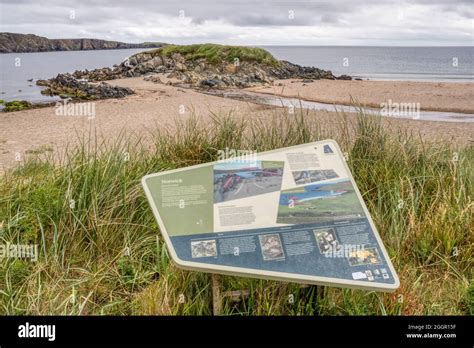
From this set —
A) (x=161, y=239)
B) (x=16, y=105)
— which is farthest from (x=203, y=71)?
(x=161, y=239)

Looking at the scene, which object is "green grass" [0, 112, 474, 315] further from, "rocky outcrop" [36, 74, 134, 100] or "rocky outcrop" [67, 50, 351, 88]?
"rocky outcrop" [67, 50, 351, 88]

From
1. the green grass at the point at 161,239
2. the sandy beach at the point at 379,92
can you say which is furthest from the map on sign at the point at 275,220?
the sandy beach at the point at 379,92

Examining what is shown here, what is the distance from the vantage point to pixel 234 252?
2.96 m

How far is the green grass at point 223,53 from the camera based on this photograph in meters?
7.78

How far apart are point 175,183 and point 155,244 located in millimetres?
1132

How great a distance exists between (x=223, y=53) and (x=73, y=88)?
2.25 meters

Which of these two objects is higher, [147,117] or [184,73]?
[184,73]

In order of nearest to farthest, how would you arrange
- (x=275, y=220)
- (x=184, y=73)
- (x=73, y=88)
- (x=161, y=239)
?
(x=275, y=220) < (x=161, y=239) < (x=73, y=88) < (x=184, y=73)

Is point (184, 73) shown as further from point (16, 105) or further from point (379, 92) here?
point (379, 92)

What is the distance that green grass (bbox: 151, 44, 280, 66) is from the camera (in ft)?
25.5

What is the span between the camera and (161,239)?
4.33 metres

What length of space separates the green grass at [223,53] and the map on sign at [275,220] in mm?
4472

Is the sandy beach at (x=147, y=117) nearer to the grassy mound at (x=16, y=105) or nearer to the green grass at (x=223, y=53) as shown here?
the grassy mound at (x=16, y=105)
